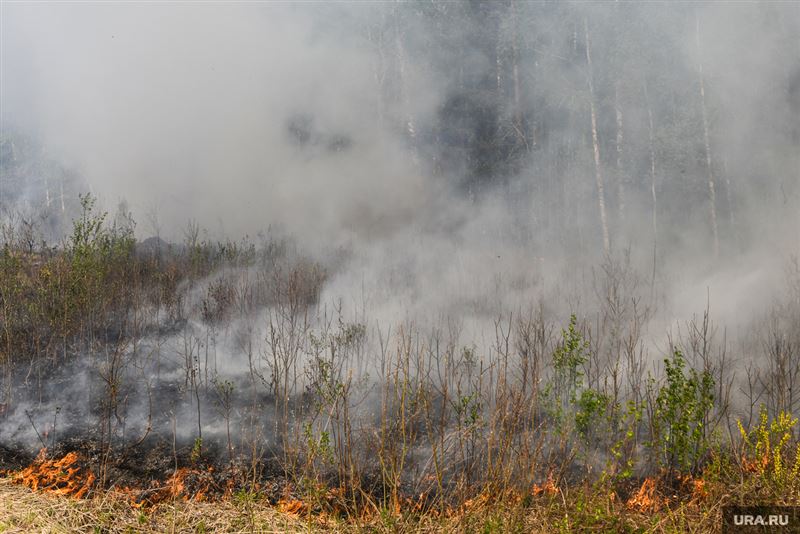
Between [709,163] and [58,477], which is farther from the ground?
[709,163]

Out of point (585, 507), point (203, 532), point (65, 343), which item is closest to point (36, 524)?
point (203, 532)

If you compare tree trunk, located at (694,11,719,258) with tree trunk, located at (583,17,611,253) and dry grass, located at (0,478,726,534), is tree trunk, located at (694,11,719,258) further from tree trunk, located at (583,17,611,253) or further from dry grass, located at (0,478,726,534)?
dry grass, located at (0,478,726,534)

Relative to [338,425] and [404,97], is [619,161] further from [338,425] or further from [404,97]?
[338,425]

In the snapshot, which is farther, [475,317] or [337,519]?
[475,317]

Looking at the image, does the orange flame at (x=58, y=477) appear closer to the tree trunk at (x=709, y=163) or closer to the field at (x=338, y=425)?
the field at (x=338, y=425)

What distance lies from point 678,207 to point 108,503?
57.6 ft

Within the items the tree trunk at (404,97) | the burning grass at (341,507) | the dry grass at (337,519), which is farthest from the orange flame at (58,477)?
the tree trunk at (404,97)

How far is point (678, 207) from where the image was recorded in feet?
55.1

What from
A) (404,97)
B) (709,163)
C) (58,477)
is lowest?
(58,477)

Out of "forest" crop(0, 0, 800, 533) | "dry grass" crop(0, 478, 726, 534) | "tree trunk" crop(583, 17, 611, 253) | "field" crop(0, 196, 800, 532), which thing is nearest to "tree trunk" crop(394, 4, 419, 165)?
"forest" crop(0, 0, 800, 533)

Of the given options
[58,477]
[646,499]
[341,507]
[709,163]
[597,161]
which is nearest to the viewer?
[646,499]

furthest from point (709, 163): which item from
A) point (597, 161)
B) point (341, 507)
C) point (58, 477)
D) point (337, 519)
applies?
point (58, 477)

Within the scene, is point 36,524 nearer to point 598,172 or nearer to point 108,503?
point 108,503

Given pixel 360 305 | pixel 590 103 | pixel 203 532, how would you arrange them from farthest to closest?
pixel 590 103 → pixel 360 305 → pixel 203 532
